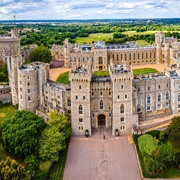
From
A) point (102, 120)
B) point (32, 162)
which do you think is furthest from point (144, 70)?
point (32, 162)

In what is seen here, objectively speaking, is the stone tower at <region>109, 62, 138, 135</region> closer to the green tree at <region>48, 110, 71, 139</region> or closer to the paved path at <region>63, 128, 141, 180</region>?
the paved path at <region>63, 128, 141, 180</region>

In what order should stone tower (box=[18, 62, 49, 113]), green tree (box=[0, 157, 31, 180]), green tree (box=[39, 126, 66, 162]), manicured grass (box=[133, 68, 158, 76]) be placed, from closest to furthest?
1. green tree (box=[0, 157, 31, 180])
2. green tree (box=[39, 126, 66, 162])
3. stone tower (box=[18, 62, 49, 113])
4. manicured grass (box=[133, 68, 158, 76])

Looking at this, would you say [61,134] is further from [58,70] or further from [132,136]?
[58,70]

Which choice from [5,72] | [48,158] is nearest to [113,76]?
[48,158]

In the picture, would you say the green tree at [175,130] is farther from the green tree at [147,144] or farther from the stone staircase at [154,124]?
the stone staircase at [154,124]

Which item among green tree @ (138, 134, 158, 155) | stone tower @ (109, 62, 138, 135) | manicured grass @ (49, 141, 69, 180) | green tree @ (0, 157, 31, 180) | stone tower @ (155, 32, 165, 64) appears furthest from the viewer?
stone tower @ (155, 32, 165, 64)

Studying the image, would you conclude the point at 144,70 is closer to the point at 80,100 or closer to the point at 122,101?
the point at 122,101

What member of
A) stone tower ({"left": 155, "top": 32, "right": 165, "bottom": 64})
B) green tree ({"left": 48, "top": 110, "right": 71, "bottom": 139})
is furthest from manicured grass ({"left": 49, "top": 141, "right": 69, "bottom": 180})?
stone tower ({"left": 155, "top": 32, "right": 165, "bottom": 64})
